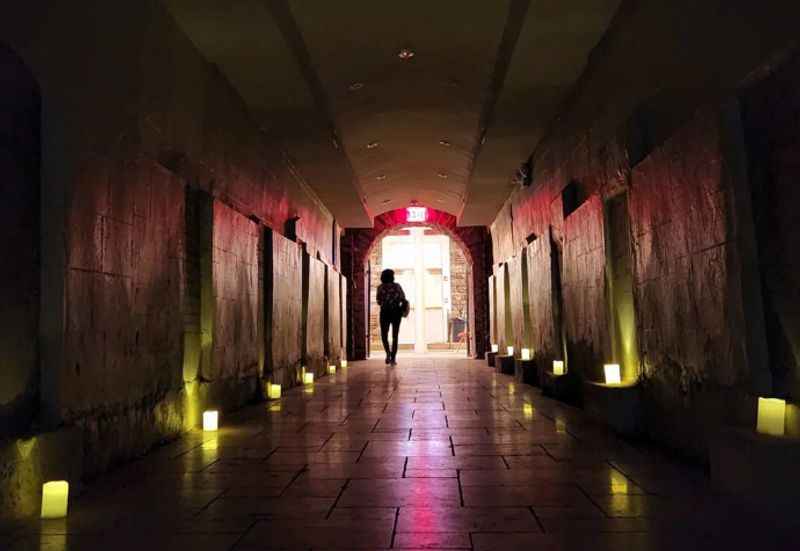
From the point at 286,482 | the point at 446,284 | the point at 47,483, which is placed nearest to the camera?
the point at 47,483

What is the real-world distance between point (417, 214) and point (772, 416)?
1086cm

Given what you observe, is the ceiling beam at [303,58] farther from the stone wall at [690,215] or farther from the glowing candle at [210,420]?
the glowing candle at [210,420]

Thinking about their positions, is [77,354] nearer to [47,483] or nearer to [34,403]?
[34,403]

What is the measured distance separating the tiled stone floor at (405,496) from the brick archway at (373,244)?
8785mm

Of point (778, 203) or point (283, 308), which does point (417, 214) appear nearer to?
point (283, 308)

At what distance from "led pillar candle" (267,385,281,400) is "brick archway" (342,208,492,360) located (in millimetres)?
7092

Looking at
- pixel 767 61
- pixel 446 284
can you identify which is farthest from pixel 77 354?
pixel 446 284

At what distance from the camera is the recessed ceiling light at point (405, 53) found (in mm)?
4777

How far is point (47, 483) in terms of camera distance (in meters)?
2.12

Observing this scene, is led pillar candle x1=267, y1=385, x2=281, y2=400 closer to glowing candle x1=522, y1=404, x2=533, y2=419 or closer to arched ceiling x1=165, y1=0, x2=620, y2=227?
glowing candle x1=522, y1=404, x2=533, y2=419

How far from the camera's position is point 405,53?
15.9ft

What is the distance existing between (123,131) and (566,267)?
3.36 metres

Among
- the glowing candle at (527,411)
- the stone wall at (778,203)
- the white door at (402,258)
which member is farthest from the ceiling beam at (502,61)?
the white door at (402,258)

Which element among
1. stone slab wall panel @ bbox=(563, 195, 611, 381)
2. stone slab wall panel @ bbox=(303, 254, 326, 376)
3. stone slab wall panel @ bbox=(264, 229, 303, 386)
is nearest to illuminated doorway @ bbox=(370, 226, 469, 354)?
stone slab wall panel @ bbox=(303, 254, 326, 376)
